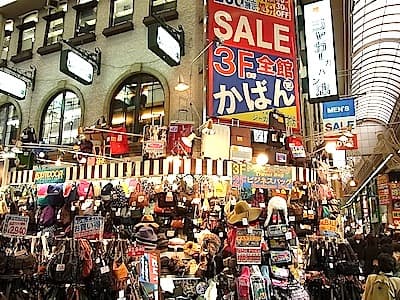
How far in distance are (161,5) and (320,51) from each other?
428cm

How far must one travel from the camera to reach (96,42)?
11805 mm

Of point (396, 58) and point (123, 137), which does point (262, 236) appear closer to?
point (123, 137)

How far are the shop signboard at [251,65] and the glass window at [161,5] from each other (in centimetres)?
293

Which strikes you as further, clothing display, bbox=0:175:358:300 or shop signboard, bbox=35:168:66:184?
shop signboard, bbox=35:168:66:184

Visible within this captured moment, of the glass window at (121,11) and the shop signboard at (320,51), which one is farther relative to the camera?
the glass window at (121,11)

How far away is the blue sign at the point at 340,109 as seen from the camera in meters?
10.1

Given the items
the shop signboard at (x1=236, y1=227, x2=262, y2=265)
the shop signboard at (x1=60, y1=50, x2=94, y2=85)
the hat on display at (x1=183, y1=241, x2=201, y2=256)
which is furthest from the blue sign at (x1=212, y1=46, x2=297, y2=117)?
the shop signboard at (x1=60, y1=50, x2=94, y2=85)

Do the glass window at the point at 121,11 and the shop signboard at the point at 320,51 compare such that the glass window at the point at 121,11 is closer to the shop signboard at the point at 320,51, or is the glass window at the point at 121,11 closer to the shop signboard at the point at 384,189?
the shop signboard at the point at 320,51

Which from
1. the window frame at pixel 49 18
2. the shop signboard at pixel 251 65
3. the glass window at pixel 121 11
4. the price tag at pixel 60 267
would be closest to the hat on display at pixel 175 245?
the shop signboard at pixel 251 65

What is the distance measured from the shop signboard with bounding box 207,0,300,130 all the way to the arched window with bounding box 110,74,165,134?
2873mm

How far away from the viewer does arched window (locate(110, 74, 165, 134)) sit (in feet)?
34.4

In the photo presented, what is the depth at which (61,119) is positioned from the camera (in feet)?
39.8

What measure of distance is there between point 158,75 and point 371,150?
50.2 feet

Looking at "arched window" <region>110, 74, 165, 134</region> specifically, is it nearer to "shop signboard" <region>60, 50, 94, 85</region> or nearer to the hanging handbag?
"shop signboard" <region>60, 50, 94, 85</region>
